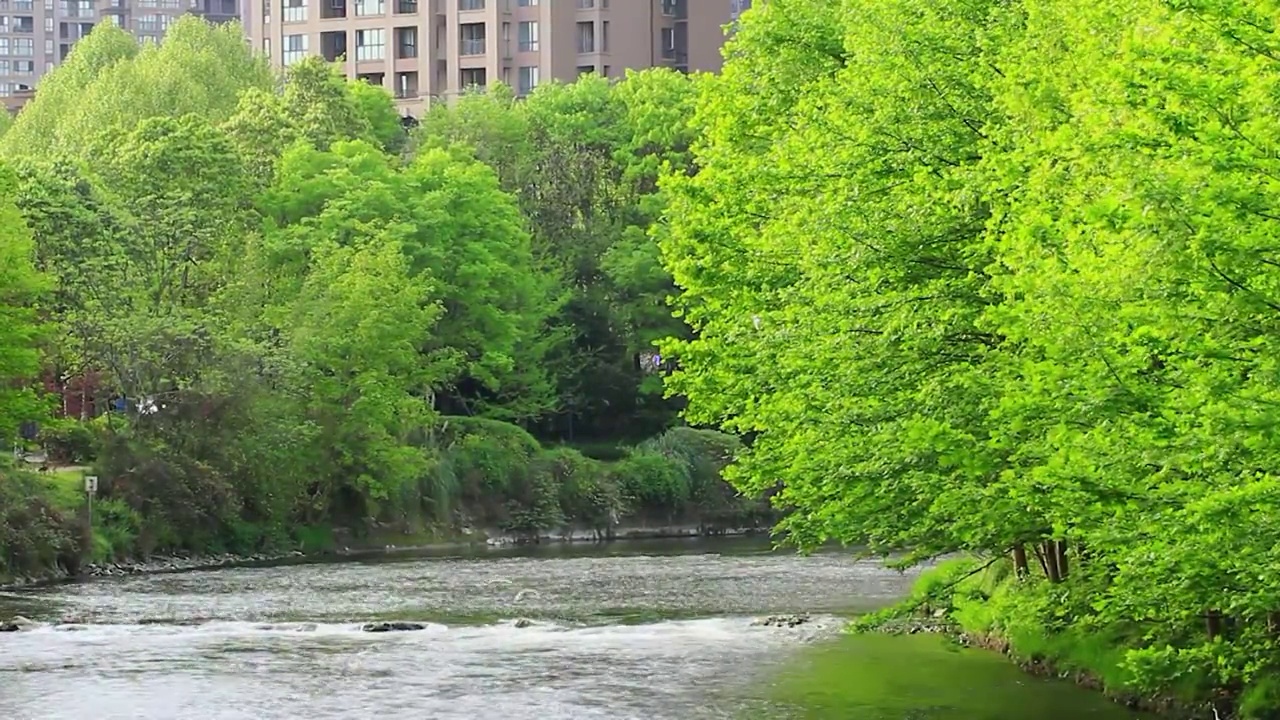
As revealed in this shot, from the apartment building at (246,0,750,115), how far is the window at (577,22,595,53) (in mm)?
73

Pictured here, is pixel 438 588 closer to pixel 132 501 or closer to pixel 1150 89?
pixel 132 501

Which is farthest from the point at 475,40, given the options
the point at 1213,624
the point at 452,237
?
the point at 1213,624

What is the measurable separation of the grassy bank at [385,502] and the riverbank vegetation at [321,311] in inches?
5.1

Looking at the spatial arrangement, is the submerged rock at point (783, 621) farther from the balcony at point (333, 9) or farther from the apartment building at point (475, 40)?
the balcony at point (333, 9)

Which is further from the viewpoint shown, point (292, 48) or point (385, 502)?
point (292, 48)

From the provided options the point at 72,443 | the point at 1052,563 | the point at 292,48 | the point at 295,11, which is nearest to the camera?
the point at 1052,563

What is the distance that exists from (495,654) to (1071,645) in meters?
12.2

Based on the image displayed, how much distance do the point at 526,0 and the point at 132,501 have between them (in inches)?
3590

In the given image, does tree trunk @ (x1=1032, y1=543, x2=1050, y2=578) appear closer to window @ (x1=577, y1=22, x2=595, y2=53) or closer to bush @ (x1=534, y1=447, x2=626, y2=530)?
bush @ (x1=534, y1=447, x2=626, y2=530)

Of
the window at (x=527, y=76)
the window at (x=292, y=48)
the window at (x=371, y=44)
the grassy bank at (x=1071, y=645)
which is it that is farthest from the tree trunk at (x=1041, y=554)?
the window at (x=292, y=48)

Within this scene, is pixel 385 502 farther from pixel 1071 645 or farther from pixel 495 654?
pixel 1071 645

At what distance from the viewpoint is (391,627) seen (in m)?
50.4

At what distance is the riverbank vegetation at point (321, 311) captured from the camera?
77438 mm

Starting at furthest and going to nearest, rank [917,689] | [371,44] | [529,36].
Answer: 1. [371,44]
2. [529,36]
3. [917,689]
